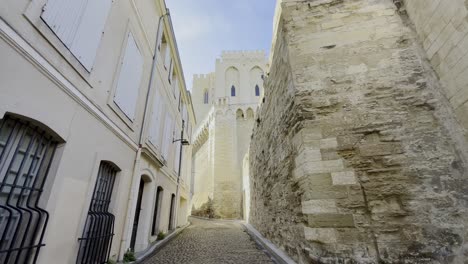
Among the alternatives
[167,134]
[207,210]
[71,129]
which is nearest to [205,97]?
[207,210]

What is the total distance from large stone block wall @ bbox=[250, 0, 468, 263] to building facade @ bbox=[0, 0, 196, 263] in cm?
296

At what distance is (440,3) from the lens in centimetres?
278

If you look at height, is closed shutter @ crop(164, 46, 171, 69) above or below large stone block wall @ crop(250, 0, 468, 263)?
above

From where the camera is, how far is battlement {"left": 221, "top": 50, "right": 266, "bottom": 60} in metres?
27.3

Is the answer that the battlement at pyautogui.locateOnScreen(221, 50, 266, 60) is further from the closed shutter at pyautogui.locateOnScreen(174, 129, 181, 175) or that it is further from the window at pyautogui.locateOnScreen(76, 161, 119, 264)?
the window at pyautogui.locateOnScreen(76, 161, 119, 264)

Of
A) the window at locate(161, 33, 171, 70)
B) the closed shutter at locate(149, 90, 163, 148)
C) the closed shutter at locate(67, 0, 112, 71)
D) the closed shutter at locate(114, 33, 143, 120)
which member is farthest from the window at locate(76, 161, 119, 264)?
the window at locate(161, 33, 171, 70)

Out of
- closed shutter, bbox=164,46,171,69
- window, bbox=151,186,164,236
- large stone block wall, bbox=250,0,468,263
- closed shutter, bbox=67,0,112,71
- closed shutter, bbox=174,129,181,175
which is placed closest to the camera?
large stone block wall, bbox=250,0,468,263

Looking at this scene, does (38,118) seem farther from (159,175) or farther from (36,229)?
(159,175)

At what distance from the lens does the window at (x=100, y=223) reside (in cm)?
286

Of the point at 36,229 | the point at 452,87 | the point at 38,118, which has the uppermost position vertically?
the point at 452,87

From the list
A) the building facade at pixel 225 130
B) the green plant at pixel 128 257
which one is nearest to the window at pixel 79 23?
the green plant at pixel 128 257

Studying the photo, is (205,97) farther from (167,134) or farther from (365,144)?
(365,144)

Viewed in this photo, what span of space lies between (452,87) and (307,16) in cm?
238

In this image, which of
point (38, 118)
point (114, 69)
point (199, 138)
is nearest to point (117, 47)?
point (114, 69)
